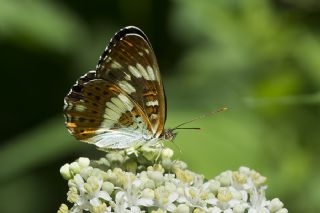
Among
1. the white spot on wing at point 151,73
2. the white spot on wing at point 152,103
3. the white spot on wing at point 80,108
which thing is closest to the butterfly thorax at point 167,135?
the white spot on wing at point 152,103

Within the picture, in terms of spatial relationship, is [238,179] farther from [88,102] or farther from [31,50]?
[31,50]

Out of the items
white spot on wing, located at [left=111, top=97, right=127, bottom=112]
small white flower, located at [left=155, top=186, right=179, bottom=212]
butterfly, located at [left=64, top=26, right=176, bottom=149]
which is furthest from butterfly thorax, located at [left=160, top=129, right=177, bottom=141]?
small white flower, located at [left=155, top=186, right=179, bottom=212]

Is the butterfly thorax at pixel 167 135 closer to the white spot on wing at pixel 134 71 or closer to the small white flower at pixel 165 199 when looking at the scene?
the white spot on wing at pixel 134 71

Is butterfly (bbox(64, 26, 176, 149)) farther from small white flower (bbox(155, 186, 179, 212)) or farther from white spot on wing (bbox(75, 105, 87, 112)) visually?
small white flower (bbox(155, 186, 179, 212))

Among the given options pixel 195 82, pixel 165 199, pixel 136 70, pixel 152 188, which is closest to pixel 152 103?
pixel 136 70

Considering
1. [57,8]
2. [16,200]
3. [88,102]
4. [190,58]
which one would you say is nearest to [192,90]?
[190,58]

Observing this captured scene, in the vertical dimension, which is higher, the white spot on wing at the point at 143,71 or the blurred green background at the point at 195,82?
the blurred green background at the point at 195,82

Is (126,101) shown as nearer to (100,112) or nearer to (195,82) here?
(100,112)
